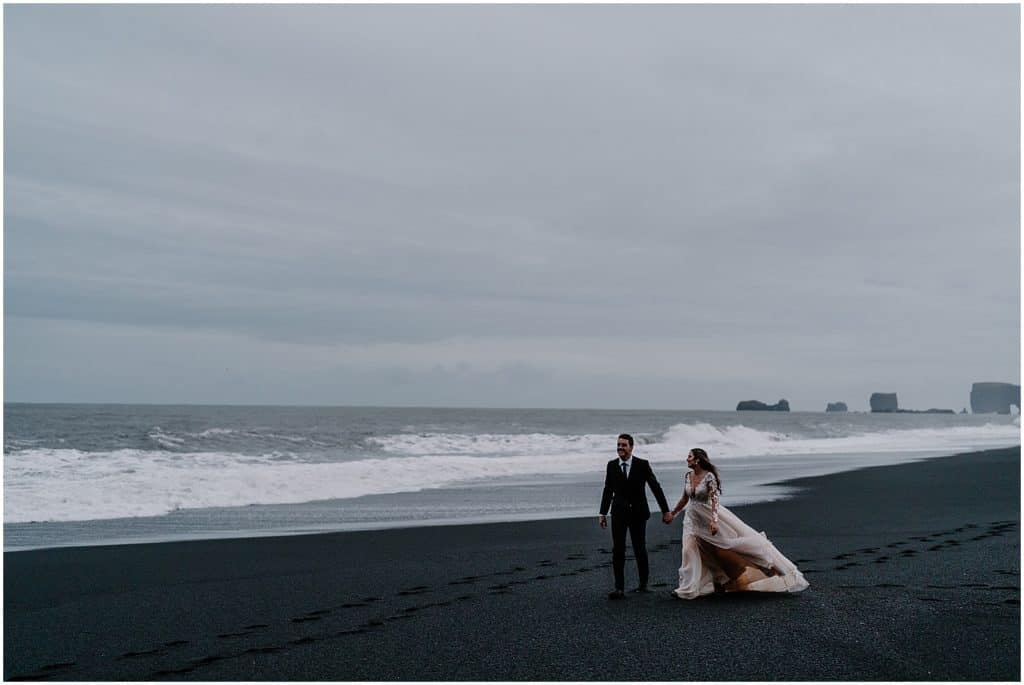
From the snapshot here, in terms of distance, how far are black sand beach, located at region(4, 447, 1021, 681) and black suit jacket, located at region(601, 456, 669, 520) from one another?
96 centimetres

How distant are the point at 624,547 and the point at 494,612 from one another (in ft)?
5.54

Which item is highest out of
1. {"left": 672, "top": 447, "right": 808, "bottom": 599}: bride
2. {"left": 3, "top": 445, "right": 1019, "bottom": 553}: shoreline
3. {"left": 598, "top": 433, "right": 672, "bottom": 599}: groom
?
{"left": 598, "top": 433, "right": 672, "bottom": 599}: groom

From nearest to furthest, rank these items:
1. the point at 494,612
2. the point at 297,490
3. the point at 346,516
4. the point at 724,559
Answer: the point at 494,612 < the point at 724,559 < the point at 346,516 < the point at 297,490

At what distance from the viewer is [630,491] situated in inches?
401

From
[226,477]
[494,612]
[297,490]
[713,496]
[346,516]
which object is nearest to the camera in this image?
[494,612]

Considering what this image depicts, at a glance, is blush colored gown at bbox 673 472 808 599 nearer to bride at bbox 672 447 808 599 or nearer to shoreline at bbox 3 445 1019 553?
bride at bbox 672 447 808 599

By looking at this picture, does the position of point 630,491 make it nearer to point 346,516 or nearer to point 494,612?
point 494,612

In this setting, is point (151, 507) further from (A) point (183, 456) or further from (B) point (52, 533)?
(A) point (183, 456)

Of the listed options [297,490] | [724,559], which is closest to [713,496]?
[724,559]

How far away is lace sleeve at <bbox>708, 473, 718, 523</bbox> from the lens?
9578 mm

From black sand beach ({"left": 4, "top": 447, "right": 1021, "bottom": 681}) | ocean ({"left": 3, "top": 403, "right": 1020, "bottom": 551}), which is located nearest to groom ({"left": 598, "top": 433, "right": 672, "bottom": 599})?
black sand beach ({"left": 4, "top": 447, "right": 1021, "bottom": 681})

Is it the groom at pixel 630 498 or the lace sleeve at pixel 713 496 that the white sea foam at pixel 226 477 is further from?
the lace sleeve at pixel 713 496

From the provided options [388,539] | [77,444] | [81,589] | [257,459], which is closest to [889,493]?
[388,539]

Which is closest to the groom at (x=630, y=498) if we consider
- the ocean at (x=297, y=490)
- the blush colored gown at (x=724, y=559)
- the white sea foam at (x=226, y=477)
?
the blush colored gown at (x=724, y=559)
